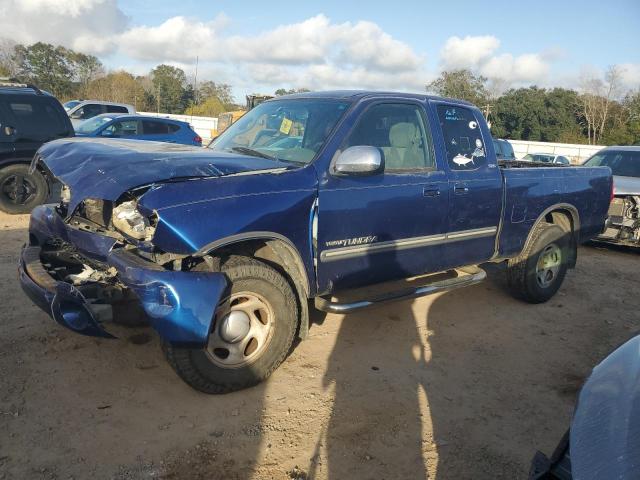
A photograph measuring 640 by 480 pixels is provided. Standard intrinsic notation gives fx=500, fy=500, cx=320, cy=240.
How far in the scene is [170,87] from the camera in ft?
167

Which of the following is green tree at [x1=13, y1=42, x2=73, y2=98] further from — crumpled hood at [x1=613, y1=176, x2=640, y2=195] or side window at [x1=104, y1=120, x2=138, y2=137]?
crumpled hood at [x1=613, y1=176, x2=640, y2=195]

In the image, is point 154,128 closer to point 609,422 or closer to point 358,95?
point 358,95

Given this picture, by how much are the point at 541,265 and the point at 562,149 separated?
28.8m

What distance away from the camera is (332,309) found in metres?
3.56

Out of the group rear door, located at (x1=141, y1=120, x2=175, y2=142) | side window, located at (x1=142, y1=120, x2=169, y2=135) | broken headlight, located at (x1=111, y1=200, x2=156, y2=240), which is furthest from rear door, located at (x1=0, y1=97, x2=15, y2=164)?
broken headlight, located at (x1=111, y1=200, x2=156, y2=240)

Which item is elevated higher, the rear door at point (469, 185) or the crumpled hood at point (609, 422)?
the rear door at point (469, 185)

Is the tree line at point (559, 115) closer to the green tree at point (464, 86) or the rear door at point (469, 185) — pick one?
the green tree at point (464, 86)

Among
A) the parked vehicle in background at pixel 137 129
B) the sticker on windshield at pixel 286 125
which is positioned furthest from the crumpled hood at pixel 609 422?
the parked vehicle in background at pixel 137 129

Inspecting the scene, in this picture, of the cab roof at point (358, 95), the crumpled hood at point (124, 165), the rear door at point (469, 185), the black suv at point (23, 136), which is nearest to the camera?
the crumpled hood at point (124, 165)

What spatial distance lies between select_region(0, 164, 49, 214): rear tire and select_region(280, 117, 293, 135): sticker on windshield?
5623 mm

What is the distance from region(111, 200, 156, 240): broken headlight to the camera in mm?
3020

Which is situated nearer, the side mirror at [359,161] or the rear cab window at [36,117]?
the side mirror at [359,161]

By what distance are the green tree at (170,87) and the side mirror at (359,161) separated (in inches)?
1930

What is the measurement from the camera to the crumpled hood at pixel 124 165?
2924 mm
